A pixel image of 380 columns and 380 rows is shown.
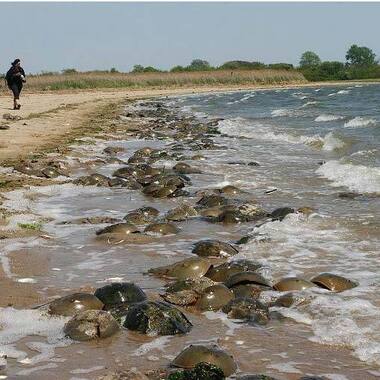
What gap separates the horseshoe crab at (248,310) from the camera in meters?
A: 3.81

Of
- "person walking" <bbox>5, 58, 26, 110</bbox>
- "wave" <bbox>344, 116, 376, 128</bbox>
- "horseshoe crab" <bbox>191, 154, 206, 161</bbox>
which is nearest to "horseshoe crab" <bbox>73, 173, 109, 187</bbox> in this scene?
"horseshoe crab" <bbox>191, 154, 206, 161</bbox>

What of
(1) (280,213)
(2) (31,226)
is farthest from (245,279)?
(2) (31,226)

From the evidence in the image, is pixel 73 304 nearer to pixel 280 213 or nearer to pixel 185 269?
pixel 185 269

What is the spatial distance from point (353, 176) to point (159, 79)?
5284 centimetres

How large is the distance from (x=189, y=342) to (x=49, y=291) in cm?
136

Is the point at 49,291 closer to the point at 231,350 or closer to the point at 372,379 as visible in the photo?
the point at 231,350

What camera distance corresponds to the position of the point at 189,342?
345cm

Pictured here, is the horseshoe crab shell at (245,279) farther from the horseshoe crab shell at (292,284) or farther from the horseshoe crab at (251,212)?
the horseshoe crab at (251,212)

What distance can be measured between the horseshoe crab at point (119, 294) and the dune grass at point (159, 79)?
41296 mm

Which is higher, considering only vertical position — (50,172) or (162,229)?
(50,172)

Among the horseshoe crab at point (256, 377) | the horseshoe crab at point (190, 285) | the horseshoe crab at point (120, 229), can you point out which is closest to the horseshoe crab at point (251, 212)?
the horseshoe crab at point (120, 229)

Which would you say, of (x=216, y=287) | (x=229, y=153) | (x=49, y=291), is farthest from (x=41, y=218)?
(x=229, y=153)

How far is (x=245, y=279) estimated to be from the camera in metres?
4.36

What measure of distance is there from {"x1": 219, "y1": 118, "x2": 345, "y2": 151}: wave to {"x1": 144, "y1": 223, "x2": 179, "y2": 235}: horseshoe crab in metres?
8.69
